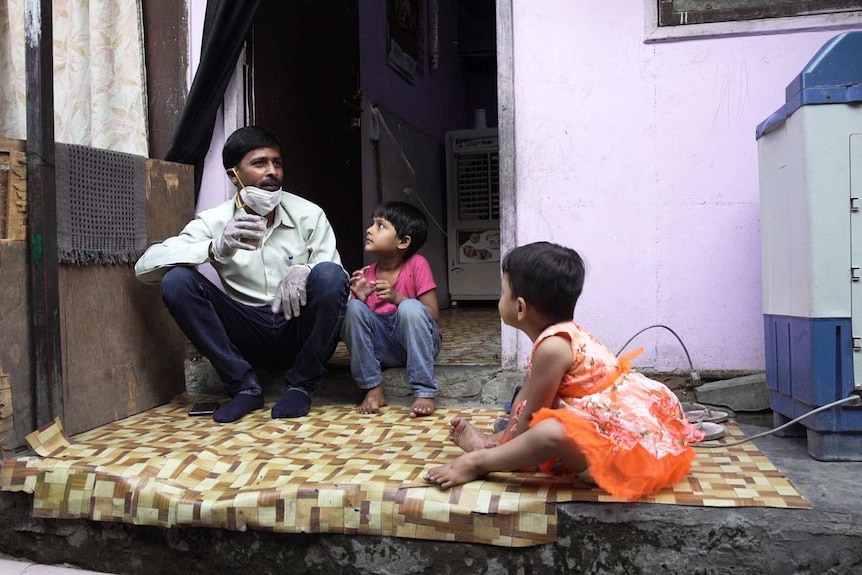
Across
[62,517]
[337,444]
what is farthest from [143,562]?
[337,444]

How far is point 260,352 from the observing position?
2.84 m

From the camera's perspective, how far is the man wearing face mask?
253 centimetres

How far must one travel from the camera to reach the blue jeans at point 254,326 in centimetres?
253

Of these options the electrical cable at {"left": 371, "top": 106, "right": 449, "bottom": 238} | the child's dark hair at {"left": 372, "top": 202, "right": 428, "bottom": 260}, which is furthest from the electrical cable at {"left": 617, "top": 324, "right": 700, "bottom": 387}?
the electrical cable at {"left": 371, "top": 106, "right": 449, "bottom": 238}

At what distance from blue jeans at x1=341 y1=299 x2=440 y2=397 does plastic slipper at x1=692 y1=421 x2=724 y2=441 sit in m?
0.96

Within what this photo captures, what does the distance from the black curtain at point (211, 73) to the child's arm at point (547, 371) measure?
198 centimetres

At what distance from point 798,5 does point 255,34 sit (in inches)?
91.2

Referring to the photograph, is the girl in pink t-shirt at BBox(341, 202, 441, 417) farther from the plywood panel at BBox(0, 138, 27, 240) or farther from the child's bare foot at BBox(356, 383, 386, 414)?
the plywood panel at BBox(0, 138, 27, 240)

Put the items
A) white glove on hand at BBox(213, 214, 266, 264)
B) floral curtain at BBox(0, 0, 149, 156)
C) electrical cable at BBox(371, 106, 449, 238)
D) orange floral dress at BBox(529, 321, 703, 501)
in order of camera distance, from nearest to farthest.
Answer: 1. orange floral dress at BBox(529, 321, 703, 501)
2. white glove on hand at BBox(213, 214, 266, 264)
3. floral curtain at BBox(0, 0, 149, 156)
4. electrical cable at BBox(371, 106, 449, 238)

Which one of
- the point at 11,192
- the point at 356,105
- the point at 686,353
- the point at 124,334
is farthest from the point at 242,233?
the point at 356,105

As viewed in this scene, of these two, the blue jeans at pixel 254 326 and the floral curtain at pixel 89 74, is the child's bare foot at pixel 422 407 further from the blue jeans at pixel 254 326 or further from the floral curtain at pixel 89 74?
the floral curtain at pixel 89 74

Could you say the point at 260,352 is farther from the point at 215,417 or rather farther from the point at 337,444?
the point at 337,444

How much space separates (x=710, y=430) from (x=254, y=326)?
66.7 inches

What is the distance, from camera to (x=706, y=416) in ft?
7.74
